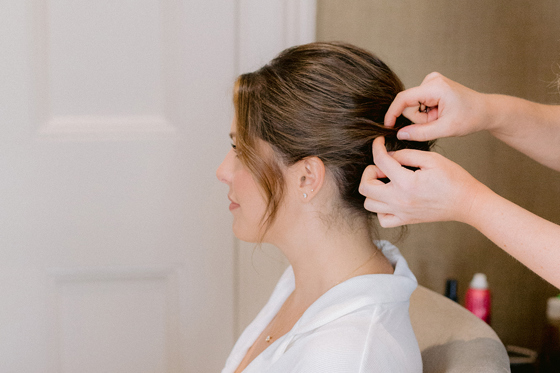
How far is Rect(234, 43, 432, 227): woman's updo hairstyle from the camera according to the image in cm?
85

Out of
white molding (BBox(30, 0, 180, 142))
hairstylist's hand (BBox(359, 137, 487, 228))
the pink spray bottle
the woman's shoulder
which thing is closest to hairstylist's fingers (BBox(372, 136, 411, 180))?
hairstylist's hand (BBox(359, 137, 487, 228))

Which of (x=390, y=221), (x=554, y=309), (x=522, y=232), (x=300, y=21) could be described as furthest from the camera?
(x=300, y=21)

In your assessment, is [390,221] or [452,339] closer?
[390,221]

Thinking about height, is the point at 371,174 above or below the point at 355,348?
above

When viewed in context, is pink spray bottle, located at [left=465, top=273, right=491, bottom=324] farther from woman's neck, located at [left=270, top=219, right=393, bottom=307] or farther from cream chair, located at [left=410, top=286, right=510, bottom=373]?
A: woman's neck, located at [left=270, top=219, right=393, bottom=307]

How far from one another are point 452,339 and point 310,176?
0.39 metres

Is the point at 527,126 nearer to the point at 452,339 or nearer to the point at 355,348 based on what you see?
the point at 452,339

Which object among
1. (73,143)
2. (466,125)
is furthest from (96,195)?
(466,125)

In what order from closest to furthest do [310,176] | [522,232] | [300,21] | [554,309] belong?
[522,232] → [310,176] → [554,309] → [300,21]

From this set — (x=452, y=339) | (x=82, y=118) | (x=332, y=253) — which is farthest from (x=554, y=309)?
(x=82, y=118)

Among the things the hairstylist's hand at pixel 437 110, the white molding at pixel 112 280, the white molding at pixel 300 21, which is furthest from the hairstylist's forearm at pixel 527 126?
the white molding at pixel 112 280

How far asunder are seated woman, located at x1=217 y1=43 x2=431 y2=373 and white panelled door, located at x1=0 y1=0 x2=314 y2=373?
1.28ft

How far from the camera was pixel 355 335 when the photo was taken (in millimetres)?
740

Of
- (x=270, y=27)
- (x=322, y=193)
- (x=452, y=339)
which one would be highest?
(x=270, y=27)
